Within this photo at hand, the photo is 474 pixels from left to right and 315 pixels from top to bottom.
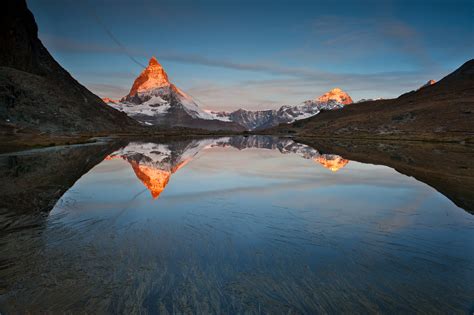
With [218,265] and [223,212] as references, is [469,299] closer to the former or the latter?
[218,265]

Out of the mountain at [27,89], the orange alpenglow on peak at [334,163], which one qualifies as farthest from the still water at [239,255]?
the mountain at [27,89]

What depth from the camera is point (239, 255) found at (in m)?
13.6

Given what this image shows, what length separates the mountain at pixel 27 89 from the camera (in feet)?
400

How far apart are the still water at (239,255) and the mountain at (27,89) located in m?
99.0

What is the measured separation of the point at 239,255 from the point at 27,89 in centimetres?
15501

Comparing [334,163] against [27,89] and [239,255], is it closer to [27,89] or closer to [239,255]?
[239,255]

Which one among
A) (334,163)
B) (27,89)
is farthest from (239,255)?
(27,89)

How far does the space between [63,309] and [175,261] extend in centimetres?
424

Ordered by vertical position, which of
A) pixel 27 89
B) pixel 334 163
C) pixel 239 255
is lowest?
pixel 334 163

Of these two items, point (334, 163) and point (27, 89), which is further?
point (27, 89)

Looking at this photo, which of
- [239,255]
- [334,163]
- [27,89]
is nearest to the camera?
[239,255]

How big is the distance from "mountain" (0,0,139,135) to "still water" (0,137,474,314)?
9895cm

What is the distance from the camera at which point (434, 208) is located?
72.3ft

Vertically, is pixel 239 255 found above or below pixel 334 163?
above
